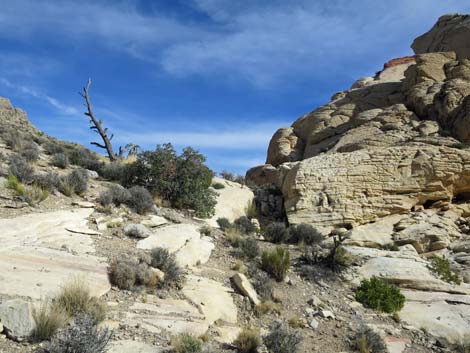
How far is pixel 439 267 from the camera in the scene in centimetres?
1018

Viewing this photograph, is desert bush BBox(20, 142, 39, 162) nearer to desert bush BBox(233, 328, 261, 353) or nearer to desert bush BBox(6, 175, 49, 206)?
desert bush BBox(6, 175, 49, 206)

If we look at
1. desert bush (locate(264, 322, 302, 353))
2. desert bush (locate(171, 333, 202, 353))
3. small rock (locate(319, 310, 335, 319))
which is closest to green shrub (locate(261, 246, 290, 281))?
small rock (locate(319, 310, 335, 319))

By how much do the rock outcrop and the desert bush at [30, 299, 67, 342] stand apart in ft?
34.1

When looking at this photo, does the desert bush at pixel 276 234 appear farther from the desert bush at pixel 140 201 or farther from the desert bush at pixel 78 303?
the desert bush at pixel 78 303

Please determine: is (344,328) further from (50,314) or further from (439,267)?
(50,314)

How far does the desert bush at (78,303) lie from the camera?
4.92m

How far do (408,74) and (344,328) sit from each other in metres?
20.7

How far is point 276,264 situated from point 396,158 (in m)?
9.09

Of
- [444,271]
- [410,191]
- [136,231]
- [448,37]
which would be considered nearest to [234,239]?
[136,231]

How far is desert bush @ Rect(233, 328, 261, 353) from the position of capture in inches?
219

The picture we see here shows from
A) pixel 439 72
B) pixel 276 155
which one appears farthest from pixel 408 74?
pixel 276 155

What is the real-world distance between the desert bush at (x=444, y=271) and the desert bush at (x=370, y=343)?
4.45 meters

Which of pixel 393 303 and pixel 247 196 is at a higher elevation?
pixel 247 196

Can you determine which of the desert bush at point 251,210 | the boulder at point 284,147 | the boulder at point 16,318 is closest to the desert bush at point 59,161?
the desert bush at point 251,210
